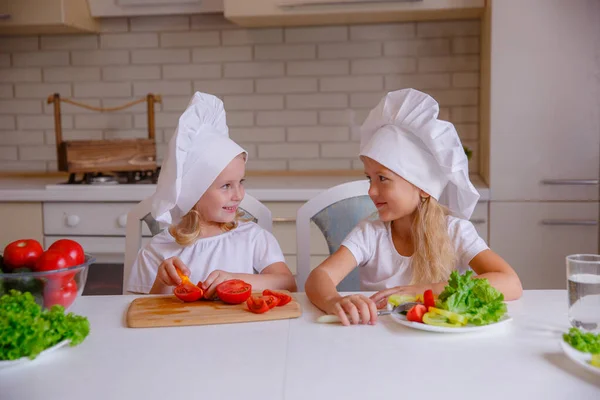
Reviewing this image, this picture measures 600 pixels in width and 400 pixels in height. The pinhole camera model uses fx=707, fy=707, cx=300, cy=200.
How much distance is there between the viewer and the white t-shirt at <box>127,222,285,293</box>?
199 centimetres

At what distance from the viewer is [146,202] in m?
2.09

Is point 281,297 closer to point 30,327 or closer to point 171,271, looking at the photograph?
point 171,271

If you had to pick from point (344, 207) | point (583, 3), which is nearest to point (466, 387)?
point (344, 207)

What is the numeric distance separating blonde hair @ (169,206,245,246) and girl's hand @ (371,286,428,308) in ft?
2.16

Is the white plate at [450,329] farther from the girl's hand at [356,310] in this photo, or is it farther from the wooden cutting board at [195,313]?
the wooden cutting board at [195,313]

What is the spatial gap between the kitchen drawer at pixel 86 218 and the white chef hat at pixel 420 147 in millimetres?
1494

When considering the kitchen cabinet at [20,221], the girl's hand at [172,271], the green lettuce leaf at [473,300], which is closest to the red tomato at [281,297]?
the girl's hand at [172,271]

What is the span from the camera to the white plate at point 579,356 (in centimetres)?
108

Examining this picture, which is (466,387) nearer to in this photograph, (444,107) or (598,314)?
(598,314)

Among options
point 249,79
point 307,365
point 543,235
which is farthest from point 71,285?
point 249,79

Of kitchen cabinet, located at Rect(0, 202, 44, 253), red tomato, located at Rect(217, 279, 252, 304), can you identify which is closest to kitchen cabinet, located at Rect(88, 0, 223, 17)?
kitchen cabinet, located at Rect(0, 202, 44, 253)

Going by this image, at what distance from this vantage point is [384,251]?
194cm

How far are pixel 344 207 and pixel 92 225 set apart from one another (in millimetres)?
1347

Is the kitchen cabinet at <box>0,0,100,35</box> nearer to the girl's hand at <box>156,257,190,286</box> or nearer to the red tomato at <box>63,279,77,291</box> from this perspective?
the girl's hand at <box>156,257,190,286</box>
